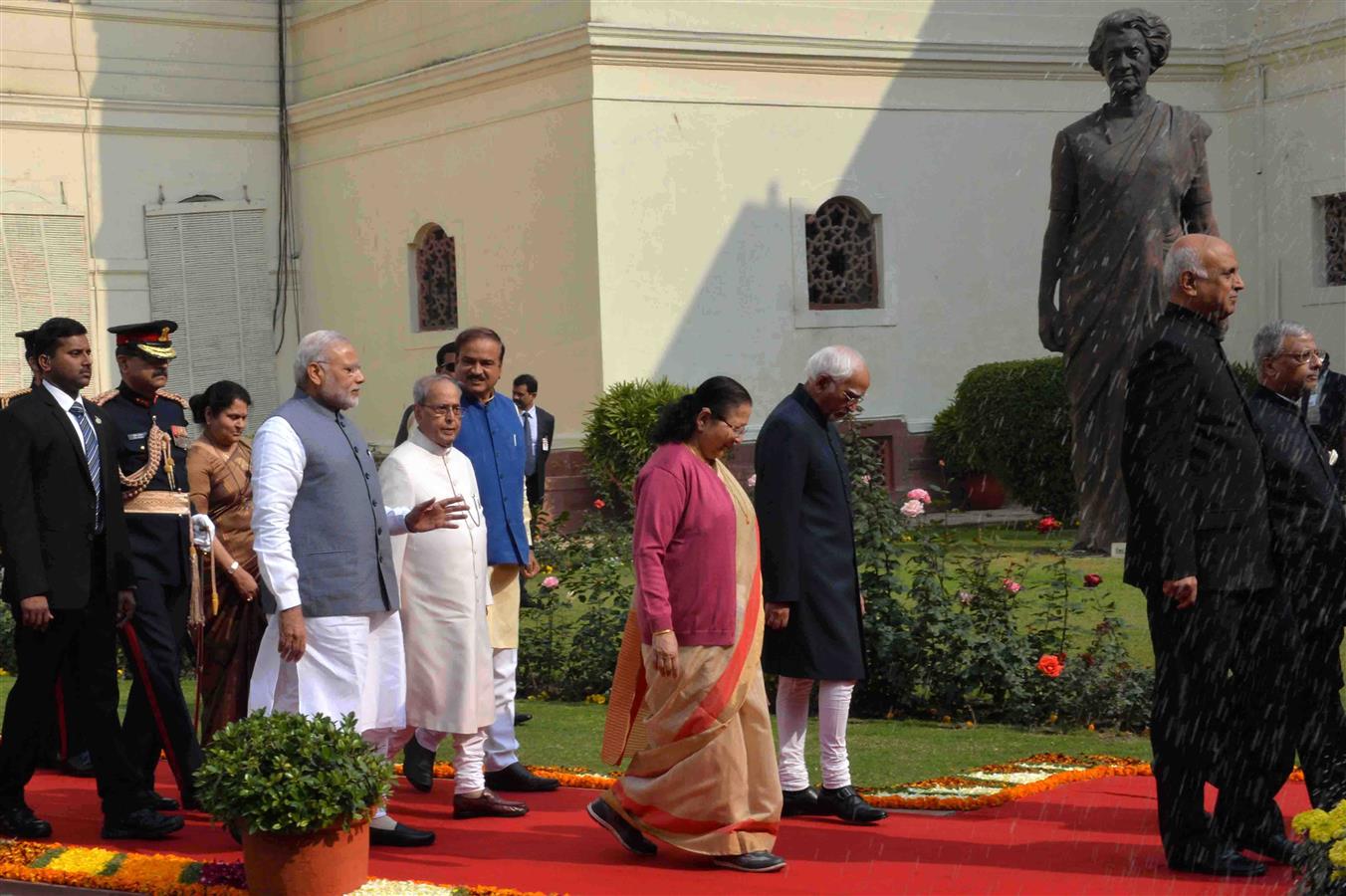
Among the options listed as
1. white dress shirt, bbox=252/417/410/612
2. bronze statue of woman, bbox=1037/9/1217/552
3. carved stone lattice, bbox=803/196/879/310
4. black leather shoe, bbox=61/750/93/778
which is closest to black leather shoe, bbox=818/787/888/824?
white dress shirt, bbox=252/417/410/612

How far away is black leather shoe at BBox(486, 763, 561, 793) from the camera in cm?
834

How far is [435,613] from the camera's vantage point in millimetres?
7613

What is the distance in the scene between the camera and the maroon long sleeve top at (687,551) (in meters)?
6.82

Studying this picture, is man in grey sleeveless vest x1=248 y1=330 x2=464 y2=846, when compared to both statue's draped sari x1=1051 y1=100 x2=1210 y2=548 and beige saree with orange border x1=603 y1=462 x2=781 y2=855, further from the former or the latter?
statue's draped sari x1=1051 y1=100 x2=1210 y2=548

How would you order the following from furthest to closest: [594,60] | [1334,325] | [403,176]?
[403,176] → [1334,325] → [594,60]

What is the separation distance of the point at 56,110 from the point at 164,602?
1561cm

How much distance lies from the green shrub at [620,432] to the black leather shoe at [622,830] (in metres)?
11.2

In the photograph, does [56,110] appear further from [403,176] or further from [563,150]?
[563,150]

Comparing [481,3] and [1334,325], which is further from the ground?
[481,3]

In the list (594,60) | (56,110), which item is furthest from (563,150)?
(56,110)

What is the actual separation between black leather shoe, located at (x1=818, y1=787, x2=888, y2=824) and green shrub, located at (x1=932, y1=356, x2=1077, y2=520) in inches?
400

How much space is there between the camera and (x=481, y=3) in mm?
20234

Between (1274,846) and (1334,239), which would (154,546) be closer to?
(1274,846)

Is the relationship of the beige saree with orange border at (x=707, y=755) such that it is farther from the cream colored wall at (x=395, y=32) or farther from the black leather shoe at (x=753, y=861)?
the cream colored wall at (x=395, y=32)
